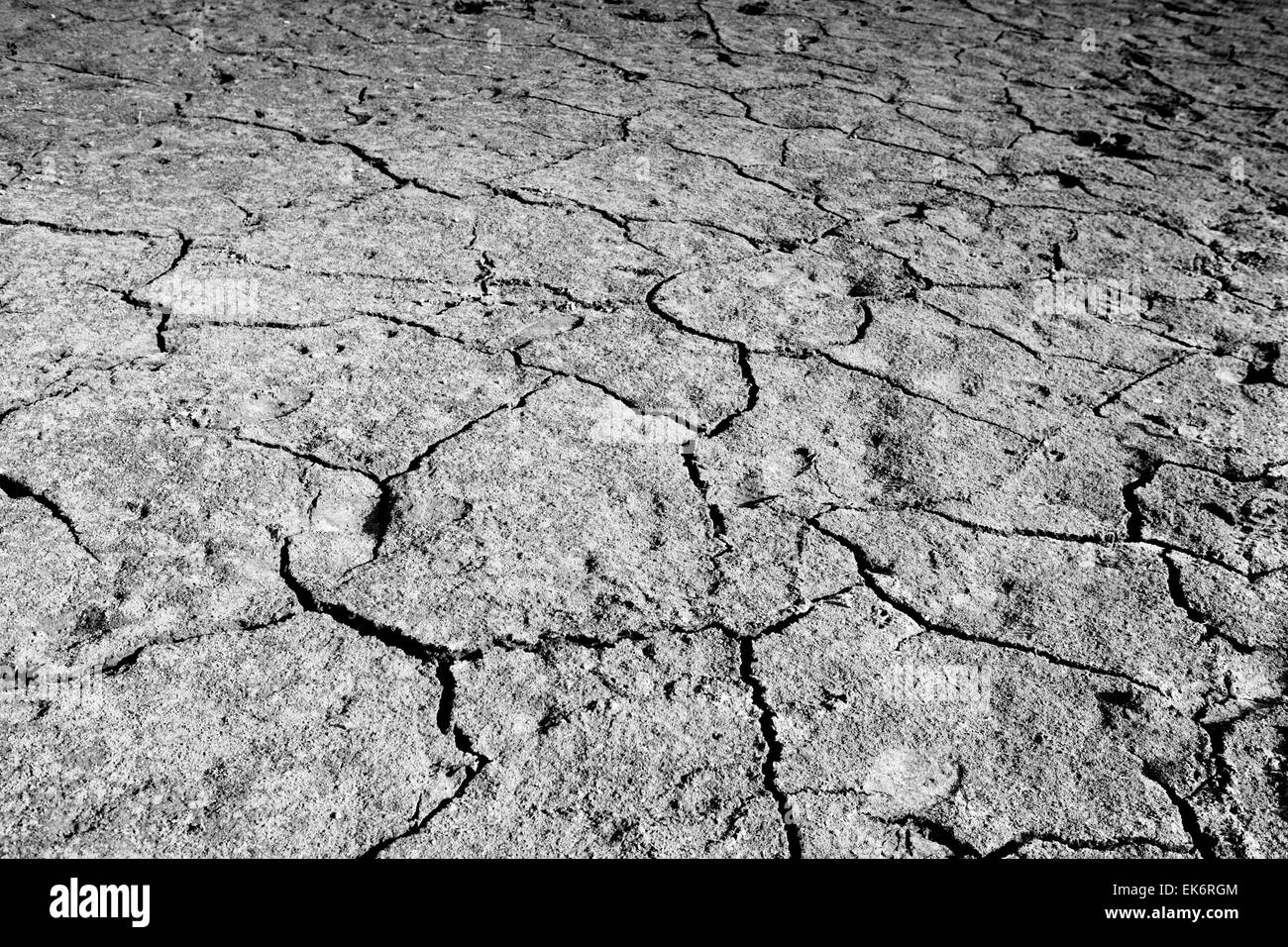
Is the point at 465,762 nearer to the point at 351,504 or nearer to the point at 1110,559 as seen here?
the point at 351,504

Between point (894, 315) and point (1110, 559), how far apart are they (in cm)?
92

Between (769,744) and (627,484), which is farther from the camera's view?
(627,484)

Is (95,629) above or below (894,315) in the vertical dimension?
below

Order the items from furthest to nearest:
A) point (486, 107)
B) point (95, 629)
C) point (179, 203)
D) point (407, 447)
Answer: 1. point (486, 107)
2. point (179, 203)
3. point (407, 447)
4. point (95, 629)

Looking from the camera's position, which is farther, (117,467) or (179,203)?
(179,203)

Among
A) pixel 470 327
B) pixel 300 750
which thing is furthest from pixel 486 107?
pixel 300 750

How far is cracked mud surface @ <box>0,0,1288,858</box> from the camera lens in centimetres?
140

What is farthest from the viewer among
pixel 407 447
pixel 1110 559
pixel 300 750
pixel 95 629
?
pixel 407 447

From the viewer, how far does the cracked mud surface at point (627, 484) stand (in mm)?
1397

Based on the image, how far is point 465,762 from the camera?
1.41 meters

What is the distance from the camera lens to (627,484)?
1.94 metres
